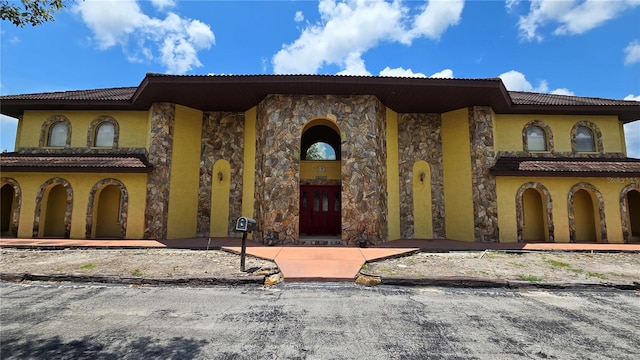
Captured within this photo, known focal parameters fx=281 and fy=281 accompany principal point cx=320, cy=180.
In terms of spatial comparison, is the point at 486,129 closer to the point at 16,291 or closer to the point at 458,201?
the point at 458,201

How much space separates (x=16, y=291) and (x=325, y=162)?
31.9ft

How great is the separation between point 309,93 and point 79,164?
980cm

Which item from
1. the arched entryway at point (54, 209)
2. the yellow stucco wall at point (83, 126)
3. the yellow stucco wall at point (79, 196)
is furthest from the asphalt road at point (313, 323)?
the yellow stucco wall at point (83, 126)

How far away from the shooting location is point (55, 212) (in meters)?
12.6

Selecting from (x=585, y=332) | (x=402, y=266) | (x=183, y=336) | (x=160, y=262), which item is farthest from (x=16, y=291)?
(x=585, y=332)

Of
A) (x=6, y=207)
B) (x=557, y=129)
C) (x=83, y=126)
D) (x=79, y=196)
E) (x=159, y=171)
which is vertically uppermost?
(x=83, y=126)

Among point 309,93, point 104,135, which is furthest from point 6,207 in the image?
point 309,93

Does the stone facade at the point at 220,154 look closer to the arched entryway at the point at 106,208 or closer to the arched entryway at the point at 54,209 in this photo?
the arched entryway at the point at 106,208

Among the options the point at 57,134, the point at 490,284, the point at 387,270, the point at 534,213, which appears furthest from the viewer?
the point at 57,134

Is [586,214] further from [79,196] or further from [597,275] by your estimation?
[79,196]

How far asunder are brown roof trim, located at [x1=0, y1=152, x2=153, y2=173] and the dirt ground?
11.2ft

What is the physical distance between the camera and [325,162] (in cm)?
1241

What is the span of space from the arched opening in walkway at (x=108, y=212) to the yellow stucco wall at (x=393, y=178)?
38.6 ft

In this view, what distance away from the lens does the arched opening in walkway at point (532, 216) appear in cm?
1218
